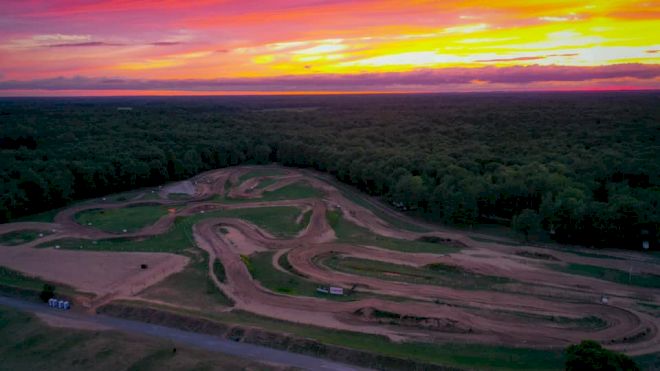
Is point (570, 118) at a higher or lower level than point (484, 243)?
higher

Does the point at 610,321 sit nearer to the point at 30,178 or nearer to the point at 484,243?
the point at 484,243

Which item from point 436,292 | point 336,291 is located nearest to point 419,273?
point 436,292

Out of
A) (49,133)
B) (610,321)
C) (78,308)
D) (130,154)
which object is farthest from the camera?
(49,133)

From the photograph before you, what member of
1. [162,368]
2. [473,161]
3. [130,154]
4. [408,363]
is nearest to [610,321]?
[408,363]

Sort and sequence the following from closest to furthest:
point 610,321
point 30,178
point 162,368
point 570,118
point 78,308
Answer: point 162,368 → point 610,321 → point 78,308 → point 30,178 → point 570,118

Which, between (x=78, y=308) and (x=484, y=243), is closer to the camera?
(x=78, y=308)

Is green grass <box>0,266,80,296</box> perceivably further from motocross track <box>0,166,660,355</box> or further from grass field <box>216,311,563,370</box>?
grass field <box>216,311,563,370</box>

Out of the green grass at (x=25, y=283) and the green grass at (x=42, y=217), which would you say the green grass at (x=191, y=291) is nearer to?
the green grass at (x=25, y=283)

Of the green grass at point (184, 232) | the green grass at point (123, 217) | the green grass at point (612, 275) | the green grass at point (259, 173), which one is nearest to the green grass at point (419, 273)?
the green grass at point (612, 275)
